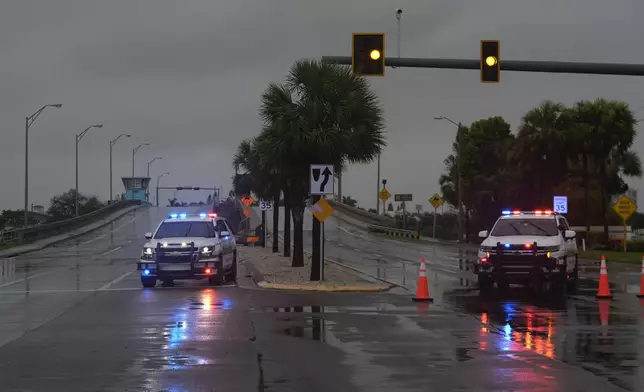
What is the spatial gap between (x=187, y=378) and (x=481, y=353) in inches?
161

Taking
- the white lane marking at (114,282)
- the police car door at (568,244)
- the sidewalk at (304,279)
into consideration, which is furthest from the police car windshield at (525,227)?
the white lane marking at (114,282)

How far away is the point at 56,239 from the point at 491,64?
4538cm

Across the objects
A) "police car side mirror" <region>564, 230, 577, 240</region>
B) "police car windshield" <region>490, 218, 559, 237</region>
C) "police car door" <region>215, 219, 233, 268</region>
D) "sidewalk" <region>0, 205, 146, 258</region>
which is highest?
"police car windshield" <region>490, 218, 559, 237</region>

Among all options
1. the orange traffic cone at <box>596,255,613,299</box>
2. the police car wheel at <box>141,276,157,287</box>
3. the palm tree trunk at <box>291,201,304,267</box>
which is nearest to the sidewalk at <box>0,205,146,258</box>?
the palm tree trunk at <box>291,201,304,267</box>

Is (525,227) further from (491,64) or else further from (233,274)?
(233,274)

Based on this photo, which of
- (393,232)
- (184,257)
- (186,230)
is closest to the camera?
(184,257)

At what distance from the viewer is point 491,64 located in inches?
811

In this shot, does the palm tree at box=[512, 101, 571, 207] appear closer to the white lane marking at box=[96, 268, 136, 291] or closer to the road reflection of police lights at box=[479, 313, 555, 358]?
the white lane marking at box=[96, 268, 136, 291]

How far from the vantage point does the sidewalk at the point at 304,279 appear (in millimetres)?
21297

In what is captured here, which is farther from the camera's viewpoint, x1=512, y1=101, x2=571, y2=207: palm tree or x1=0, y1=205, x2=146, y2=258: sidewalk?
x1=512, y1=101, x2=571, y2=207: palm tree

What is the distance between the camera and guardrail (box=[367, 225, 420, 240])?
71431mm

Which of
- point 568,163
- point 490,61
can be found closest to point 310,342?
point 490,61

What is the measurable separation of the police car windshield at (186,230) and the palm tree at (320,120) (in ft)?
8.73

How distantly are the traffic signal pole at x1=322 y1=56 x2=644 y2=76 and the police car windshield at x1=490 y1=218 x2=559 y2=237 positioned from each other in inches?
155
